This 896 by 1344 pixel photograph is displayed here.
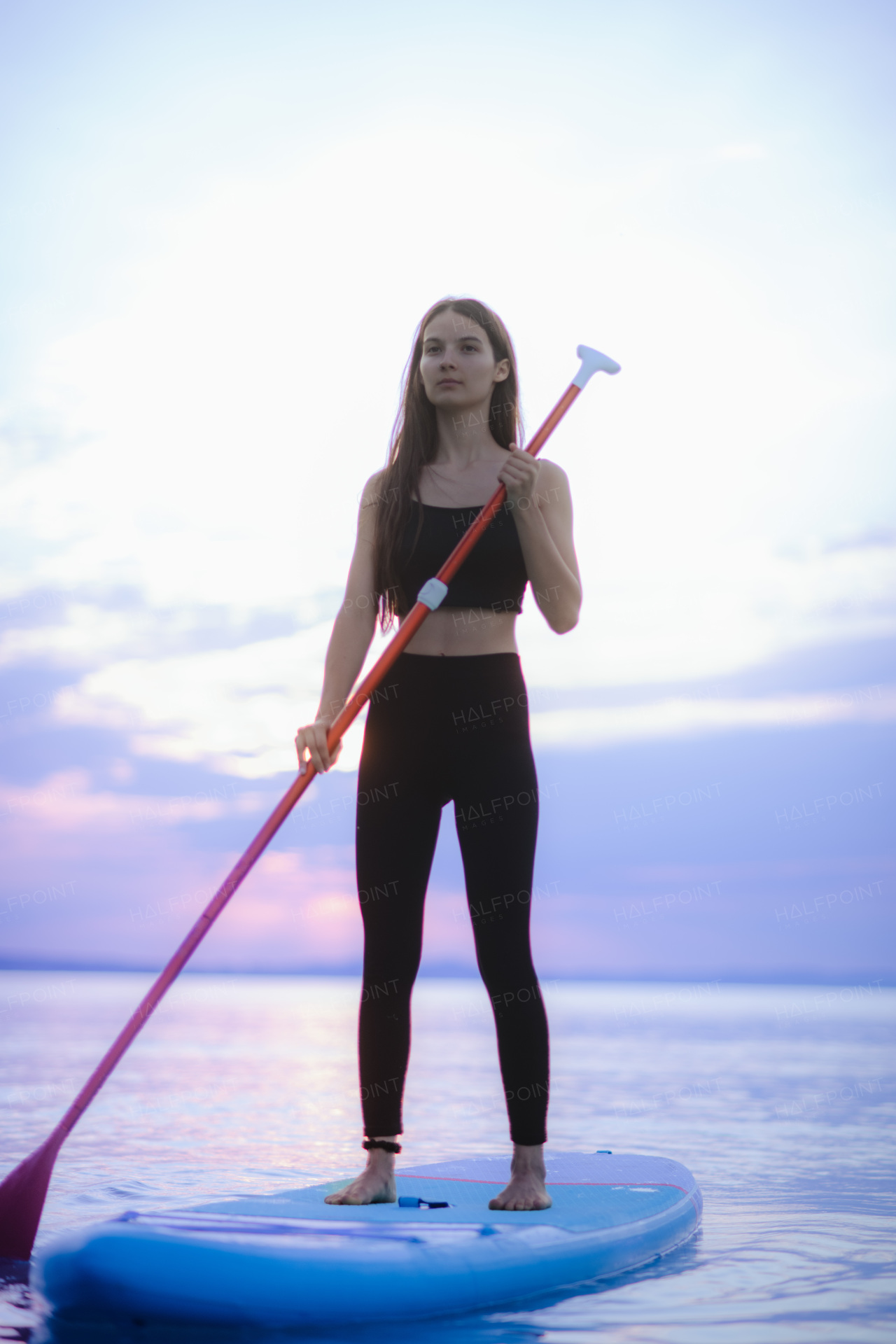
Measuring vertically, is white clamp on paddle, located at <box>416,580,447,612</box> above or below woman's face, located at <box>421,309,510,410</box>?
below

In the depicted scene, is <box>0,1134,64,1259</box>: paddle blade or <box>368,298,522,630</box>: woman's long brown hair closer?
<box>0,1134,64,1259</box>: paddle blade

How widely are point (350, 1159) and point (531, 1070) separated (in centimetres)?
179

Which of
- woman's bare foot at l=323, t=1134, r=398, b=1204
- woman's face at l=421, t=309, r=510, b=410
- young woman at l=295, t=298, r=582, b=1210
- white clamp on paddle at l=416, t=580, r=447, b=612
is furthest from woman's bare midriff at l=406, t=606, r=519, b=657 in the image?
woman's bare foot at l=323, t=1134, r=398, b=1204

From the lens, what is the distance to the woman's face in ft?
8.46

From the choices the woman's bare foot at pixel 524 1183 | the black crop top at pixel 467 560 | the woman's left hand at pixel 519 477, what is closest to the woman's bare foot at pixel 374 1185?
the woman's bare foot at pixel 524 1183

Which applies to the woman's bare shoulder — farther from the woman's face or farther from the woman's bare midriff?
the woman's bare midriff

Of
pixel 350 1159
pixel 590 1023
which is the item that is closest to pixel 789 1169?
pixel 350 1159

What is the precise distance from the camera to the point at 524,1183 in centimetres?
238

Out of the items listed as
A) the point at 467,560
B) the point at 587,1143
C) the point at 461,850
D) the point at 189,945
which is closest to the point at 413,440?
the point at 467,560

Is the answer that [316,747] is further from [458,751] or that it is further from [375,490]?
[375,490]

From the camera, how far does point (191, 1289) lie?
1687 mm

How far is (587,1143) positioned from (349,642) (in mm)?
2747

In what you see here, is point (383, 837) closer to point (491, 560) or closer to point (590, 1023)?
point (491, 560)

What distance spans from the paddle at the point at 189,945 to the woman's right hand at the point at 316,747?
0.02 m
